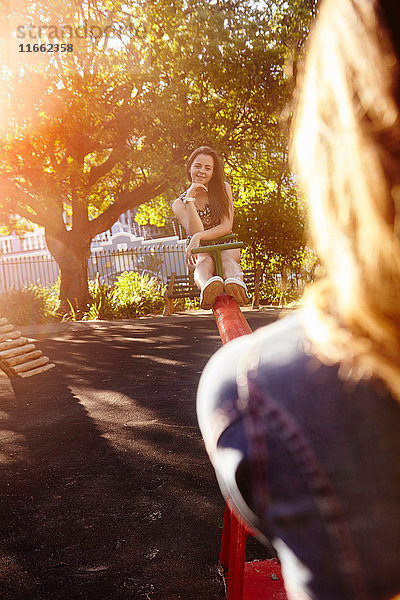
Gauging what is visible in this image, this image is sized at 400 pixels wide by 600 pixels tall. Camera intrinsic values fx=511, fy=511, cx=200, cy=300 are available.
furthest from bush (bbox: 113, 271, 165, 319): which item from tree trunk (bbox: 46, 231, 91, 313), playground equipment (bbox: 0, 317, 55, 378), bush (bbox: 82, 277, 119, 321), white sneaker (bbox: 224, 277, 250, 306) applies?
white sneaker (bbox: 224, 277, 250, 306)

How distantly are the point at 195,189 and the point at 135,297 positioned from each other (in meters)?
12.0

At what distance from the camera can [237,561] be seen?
174 cm

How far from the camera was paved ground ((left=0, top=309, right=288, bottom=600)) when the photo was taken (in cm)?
234

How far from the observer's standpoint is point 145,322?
11953 mm

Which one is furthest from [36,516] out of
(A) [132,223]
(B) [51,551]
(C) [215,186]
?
(A) [132,223]

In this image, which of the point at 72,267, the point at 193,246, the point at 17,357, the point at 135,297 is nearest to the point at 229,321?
the point at 193,246

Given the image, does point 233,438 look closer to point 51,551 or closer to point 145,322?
point 51,551

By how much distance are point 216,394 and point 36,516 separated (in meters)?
2.76

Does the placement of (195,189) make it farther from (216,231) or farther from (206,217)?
(216,231)

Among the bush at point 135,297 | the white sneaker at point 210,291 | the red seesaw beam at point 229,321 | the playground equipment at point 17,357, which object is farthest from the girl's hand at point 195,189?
the bush at point 135,297

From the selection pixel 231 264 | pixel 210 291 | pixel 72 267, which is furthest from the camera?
pixel 72 267

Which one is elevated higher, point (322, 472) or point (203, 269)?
point (203, 269)

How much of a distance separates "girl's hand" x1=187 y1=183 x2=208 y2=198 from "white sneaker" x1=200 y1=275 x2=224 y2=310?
78 centimetres

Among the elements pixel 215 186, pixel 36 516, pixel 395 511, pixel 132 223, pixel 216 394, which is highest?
pixel 132 223
